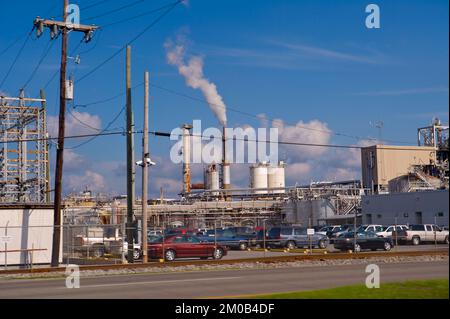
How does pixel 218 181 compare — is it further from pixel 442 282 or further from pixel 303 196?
pixel 442 282

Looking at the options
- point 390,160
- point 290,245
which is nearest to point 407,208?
point 290,245

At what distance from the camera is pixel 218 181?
94562mm

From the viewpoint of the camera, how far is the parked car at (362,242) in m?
42.3

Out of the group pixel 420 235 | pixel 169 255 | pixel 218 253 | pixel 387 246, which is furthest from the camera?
pixel 420 235

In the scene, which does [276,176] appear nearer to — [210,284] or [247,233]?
[247,233]

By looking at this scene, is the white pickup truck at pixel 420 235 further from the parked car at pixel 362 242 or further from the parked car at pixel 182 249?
the parked car at pixel 182 249

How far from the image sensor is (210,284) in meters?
20.7

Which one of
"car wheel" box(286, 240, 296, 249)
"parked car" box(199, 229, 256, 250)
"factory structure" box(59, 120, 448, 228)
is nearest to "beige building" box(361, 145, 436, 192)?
"factory structure" box(59, 120, 448, 228)

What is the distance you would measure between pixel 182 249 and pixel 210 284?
1699 cm

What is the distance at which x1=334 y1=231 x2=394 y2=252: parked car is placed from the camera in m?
42.3

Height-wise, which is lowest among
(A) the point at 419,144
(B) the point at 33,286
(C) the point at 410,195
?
(B) the point at 33,286

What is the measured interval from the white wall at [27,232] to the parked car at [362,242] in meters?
17.8
